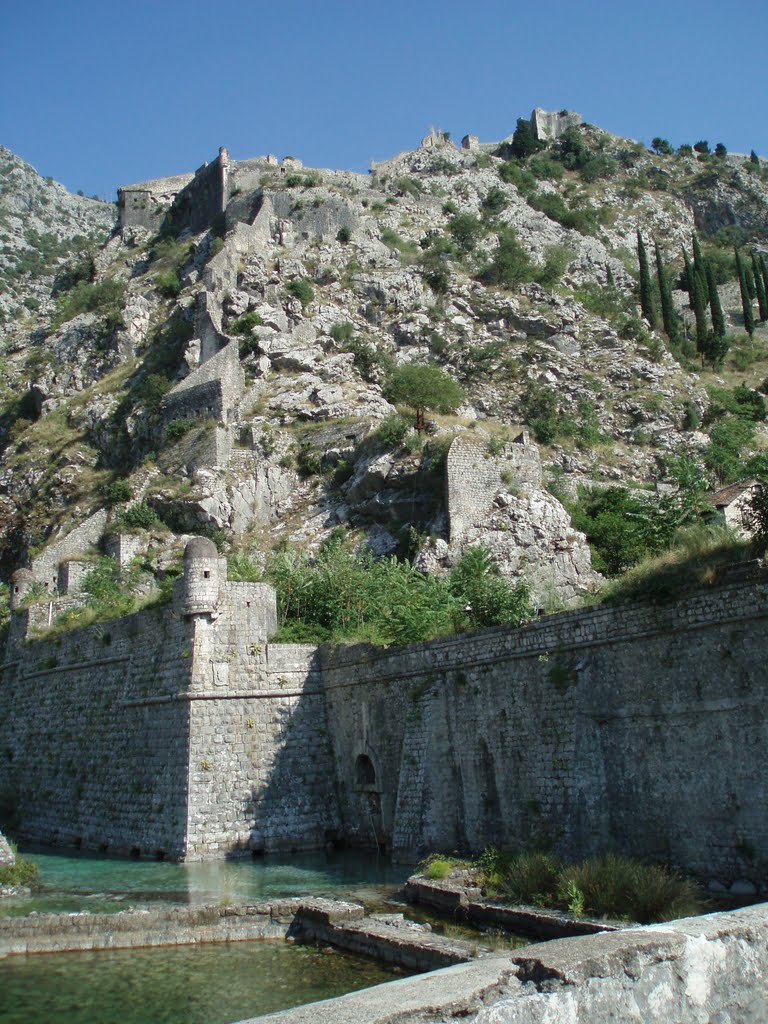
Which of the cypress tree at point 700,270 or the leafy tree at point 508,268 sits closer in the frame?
the leafy tree at point 508,268

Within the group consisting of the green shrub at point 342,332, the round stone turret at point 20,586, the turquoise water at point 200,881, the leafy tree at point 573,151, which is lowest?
the turquoise water at point 200,881

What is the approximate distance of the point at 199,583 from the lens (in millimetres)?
20125

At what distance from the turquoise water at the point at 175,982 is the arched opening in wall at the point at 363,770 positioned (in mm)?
6849

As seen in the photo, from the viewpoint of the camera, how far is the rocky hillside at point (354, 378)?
3612cm

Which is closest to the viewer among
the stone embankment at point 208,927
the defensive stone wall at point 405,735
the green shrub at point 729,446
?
the defensive stone wall at point 405,735

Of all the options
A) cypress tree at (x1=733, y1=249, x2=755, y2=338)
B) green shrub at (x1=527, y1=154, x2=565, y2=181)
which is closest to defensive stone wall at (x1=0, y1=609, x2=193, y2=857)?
cypress tree at (x1=733, y1=249, x2=755, y2=338)

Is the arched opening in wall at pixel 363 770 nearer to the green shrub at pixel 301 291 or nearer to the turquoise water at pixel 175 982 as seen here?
the turquoise water at pixel 175 982

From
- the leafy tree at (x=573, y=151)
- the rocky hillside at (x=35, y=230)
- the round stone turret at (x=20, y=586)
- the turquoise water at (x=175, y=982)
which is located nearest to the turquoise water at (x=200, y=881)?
the turquoise water at (x=175, y=982)

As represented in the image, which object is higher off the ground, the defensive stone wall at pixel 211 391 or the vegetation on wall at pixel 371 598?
the defensive stone wall at pixel 211 391

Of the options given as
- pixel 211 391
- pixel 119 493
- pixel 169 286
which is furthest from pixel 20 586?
pixel 169 286

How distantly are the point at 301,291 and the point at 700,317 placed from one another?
88.1 ft

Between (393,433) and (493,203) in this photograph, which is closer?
(393,433)

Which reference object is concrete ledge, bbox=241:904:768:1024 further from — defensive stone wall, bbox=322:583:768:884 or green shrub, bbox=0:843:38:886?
green shrub, bbox=0:843:38:886

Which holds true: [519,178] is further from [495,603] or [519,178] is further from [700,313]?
[495,603]
